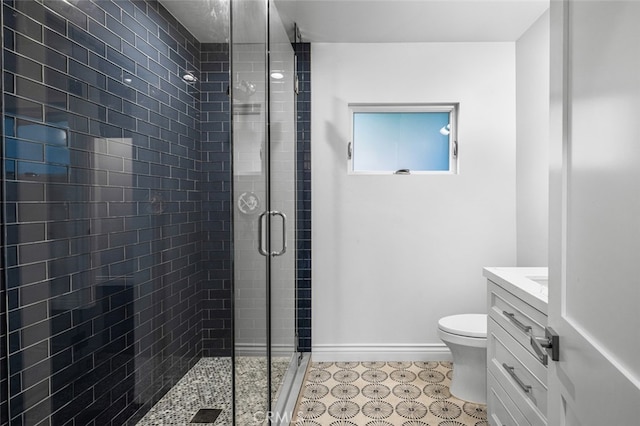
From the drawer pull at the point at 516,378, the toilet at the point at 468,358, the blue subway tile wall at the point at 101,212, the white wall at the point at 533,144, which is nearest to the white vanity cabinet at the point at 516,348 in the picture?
the drawer pull at the point at 516,378

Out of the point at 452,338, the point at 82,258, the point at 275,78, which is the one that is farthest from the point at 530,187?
the point at 82,258

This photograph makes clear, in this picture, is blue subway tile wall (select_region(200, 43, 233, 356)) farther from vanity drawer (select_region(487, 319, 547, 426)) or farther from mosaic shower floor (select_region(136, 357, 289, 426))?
vanity drawer (select_region(487, 319, 547, 426))

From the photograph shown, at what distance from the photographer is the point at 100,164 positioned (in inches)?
39.0

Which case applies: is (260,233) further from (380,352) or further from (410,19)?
(410,19)

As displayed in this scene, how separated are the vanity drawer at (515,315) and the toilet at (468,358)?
1.03 ft

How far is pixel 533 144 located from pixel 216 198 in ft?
7.38

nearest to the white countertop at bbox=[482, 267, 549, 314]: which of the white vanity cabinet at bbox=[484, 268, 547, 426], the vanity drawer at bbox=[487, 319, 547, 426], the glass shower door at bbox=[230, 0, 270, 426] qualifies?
the white vanity cabinet at bbox=[484, 268, 547, 426]

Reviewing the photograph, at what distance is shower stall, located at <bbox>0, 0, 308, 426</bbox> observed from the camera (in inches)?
32.5

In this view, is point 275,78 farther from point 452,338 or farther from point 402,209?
point 452,338

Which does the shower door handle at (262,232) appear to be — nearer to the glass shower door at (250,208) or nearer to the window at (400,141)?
the glass shower door at (250,208)

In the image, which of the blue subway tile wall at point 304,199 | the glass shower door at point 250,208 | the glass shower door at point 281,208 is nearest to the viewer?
the glass shower door at point 250,208

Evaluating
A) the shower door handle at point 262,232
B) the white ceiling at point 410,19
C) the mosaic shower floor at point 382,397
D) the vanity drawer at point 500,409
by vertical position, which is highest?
the white ceiling at point 410,19

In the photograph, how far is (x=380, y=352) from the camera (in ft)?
9.53

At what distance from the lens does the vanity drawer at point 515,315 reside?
1430mm
